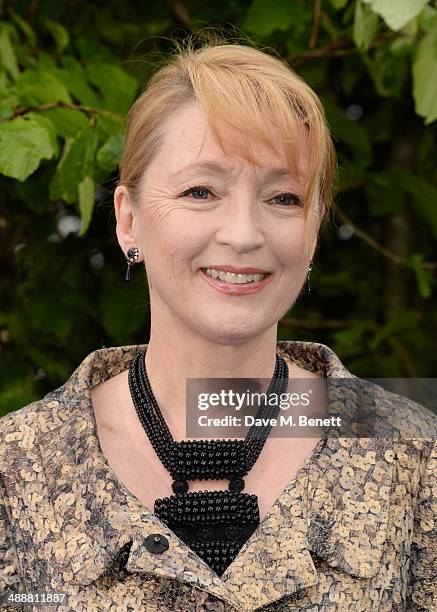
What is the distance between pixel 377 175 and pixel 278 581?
127cm

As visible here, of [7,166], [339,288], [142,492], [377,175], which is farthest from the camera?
[339,288]

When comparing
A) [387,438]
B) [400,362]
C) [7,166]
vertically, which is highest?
[7,166]

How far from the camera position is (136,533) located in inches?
55.0

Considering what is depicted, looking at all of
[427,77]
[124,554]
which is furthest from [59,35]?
[124,554]

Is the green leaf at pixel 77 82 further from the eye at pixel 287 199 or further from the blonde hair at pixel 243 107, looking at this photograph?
the eye at pixel 287 199

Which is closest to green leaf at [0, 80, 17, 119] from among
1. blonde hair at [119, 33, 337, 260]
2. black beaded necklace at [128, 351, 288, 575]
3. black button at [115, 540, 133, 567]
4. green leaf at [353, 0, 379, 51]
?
blonde hair at [119, 33, 337, 260]

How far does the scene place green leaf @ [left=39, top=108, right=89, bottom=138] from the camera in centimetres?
176

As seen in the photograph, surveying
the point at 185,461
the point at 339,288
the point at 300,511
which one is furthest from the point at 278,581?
the point at 339,288

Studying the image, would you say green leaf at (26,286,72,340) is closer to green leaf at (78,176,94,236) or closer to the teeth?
green leaf at (78,176,94,236)

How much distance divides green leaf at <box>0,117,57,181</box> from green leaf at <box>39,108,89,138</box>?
0.27 feet

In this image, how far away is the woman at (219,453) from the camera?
1400mm

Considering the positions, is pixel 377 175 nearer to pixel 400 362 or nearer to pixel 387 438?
pixel 400 362

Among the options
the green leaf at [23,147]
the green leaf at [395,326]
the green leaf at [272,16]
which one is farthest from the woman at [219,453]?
the green leaf at [395,326]

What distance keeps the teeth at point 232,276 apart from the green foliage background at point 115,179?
1.33ft
